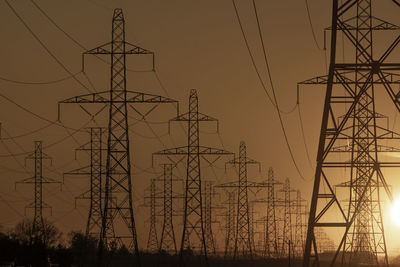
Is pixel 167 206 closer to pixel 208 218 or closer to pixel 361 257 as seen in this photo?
pixel 361 257

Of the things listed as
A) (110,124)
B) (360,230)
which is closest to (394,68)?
(110,124)

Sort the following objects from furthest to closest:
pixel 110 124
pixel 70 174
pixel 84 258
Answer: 1. pixel 84 258
2. pixel 70 174
3. pixel 110 124

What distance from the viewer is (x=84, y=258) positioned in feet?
297

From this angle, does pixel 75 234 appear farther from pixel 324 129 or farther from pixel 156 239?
pixel 324 129

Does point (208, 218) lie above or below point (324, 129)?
above

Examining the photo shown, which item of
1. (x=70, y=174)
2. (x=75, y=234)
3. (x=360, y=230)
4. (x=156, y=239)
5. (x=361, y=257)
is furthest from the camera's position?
(x=75, y=234)

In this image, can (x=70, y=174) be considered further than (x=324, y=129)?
Yes

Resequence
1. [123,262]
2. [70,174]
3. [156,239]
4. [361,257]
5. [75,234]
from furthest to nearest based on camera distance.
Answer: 1. [75,234]
2. [156,239]
3. [123,262]
4. [361,257]
5. [70,174]

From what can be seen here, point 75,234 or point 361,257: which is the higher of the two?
point 75,234

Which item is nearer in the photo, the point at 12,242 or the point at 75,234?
the point at 12,242

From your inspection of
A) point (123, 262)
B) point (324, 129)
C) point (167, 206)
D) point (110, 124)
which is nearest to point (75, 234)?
point (123, 262)

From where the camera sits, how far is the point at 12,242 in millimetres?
82312

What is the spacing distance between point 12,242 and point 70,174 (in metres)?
16.8

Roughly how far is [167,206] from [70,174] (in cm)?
2702
